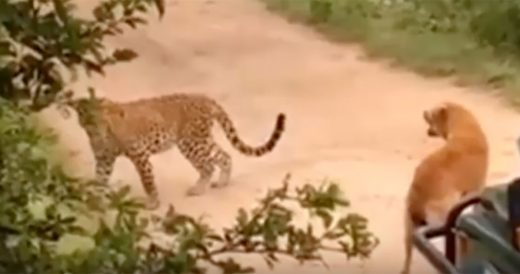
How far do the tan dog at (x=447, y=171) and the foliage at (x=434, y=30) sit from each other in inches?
6.8

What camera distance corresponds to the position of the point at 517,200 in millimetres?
817

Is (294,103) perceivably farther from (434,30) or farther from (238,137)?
Result: (434,30)

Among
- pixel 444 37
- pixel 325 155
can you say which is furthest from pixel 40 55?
pixel 444 37

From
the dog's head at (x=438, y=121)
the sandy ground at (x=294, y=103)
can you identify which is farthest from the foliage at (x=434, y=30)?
the dog's head at (x=438, y=121)

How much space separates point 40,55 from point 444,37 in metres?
1.28

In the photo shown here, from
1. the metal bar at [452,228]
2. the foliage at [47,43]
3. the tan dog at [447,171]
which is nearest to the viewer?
the foliage at [47,43]

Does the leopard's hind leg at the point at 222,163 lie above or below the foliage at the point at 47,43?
below

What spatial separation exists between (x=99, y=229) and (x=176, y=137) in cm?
103

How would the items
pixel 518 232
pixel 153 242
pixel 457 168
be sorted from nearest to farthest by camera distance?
pixel 518 232 < pixel 153 242 < pixel 457 168

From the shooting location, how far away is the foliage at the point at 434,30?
206cm

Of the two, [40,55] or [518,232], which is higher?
[40,55]

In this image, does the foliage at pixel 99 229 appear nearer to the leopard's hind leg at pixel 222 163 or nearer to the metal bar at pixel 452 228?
the metal bar at pixel 452 228

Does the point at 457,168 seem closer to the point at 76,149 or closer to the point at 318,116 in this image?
the point at 318,116

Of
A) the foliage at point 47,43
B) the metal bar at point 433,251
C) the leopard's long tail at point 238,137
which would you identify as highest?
the foliage at point 47,43
